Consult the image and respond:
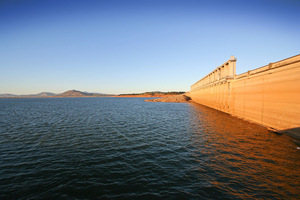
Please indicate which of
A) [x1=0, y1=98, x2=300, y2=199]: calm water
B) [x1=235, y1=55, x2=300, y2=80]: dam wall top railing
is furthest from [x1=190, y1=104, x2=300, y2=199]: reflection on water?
[x1=235, y1=55, x2=300, y2=80]: dam wall top railing

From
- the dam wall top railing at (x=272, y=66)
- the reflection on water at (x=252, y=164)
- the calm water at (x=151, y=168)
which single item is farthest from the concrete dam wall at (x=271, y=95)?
the calm water at (x=151, y=168)

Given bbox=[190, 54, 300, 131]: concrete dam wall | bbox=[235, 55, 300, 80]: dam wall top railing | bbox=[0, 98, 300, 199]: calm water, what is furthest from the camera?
bbox=[235, 55, 300, 80]: dam wall top railing

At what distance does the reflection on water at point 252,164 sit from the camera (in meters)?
7.22

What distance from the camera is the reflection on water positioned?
7.22 meters

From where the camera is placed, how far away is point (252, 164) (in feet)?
31.8

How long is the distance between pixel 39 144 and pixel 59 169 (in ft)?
21.3

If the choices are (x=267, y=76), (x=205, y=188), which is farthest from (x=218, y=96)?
(x=205, y=188)

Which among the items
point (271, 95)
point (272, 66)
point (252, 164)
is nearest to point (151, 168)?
point (252, 164)

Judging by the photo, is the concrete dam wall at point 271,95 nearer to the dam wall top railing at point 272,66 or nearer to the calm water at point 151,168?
the dam wall top railing at point 272,66

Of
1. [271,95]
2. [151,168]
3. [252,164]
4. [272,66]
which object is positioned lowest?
[151,168]

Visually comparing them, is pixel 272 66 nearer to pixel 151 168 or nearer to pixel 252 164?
pixel 252 164

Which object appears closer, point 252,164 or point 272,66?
point 252,164

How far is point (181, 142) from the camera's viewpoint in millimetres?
14406

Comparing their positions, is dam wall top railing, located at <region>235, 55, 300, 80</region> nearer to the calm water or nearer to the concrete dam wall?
the concrete dam wall
